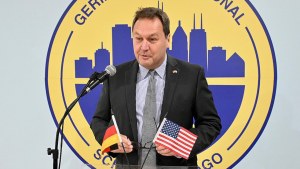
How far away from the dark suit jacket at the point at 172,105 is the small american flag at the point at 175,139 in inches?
5.5

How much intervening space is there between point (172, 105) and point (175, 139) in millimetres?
278

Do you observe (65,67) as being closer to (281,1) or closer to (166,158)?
(166,158)

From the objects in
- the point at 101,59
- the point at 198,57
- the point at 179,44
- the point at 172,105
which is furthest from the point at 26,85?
the point at 172,105

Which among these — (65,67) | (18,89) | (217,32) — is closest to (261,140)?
(217,32)

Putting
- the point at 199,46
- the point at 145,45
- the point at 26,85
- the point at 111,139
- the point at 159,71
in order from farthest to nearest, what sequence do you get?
the point at 26,85, the point at 199,46, the point at 159,71, the point at 145,45, the point at 111,139

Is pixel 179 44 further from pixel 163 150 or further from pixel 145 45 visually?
pixel 163 150

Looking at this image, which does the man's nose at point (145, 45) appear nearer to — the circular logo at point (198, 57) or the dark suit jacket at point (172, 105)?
the dark suit jacket at point (172, 105)

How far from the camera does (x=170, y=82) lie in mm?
2109

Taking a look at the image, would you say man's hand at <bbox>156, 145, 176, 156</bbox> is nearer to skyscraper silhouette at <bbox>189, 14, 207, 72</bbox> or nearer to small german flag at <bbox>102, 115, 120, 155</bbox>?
small german flag at <bbox>102, 115, 120, 155</bbox>

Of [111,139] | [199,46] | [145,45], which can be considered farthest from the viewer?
[199,46]

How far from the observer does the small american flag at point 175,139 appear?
1805 millimetres

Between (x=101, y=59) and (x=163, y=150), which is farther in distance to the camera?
(x=101, y=59)

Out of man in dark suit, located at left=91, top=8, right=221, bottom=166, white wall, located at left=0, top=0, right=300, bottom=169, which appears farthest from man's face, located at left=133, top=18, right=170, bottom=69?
white wall, located at left=0, top=0, right=300, bottom=169

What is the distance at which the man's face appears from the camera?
6.66 feet
